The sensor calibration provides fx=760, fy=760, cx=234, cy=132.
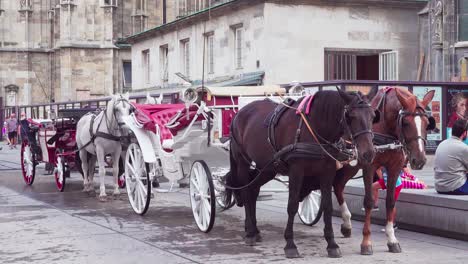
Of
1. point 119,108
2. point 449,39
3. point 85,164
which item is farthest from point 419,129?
point 449,39

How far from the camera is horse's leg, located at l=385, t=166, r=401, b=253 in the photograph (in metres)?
9.05

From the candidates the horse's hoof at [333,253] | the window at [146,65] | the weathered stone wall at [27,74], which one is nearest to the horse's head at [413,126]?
the horse's hoof at [333,253]

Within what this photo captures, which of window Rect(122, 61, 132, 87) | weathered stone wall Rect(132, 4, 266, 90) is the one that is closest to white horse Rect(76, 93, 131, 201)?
weathered stone wall Rect(132, 4, 266, 90)

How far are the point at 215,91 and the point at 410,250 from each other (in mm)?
5465

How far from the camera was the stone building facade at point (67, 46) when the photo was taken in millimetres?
54219

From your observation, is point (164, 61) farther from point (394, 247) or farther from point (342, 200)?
point (394, 247)

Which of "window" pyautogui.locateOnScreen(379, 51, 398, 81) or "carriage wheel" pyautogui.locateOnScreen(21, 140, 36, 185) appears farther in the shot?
"window" pyautogui.locateOnScreen(379, 51, 398, 81)

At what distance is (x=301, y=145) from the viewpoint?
877 cm

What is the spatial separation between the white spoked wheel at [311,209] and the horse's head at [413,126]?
230 centimetres

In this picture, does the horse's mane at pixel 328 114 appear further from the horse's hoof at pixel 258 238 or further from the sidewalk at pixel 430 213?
the sidewalk at pixel 430 213

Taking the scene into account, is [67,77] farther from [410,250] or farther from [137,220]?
[410,250]

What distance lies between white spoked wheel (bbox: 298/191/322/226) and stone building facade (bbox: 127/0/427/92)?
13329mm

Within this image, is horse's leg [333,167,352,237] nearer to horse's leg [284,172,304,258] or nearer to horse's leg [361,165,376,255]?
horse's leg [361,165,376,255]

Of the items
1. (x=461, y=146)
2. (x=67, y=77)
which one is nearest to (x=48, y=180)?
(x=461, y=146)
